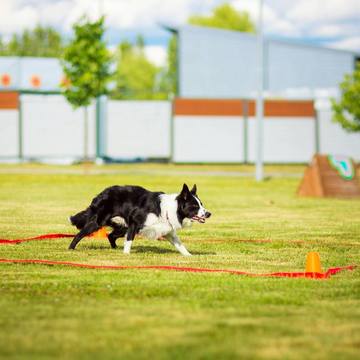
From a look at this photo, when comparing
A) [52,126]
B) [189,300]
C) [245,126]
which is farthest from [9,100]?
[189,300]

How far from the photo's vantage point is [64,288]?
31.4ft

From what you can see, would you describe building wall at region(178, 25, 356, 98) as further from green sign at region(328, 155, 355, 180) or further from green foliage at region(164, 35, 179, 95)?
green foliage at region(164, 35, 179, 95)

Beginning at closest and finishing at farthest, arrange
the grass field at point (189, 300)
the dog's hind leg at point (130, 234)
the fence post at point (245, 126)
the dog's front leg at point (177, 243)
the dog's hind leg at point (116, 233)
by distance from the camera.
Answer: the grass field at point (189, 300), the dog's hind leg at point (130, 234), the dog's front leg at point (177, 243), the dog's hind leg at point (116, 233), the fence post at point (245, 126)

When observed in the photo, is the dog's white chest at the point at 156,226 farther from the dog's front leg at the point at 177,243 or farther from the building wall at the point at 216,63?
the building wall at the point at 216,63

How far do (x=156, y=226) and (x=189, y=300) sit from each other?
342cm

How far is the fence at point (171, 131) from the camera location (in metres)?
51.4

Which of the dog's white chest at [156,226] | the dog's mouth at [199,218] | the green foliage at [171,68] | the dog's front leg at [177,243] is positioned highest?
the green foliage at [171,68]

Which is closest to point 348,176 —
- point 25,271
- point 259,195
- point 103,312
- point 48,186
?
point 259,195

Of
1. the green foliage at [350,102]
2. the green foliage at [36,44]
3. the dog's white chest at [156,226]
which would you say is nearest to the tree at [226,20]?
the green foliage at [36,44]

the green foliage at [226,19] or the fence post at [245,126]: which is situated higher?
the green foliage at [226,19]

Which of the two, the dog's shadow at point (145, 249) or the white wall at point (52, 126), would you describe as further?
the white wall at point (52, 126)

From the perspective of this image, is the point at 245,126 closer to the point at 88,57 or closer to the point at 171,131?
the point at 171,131

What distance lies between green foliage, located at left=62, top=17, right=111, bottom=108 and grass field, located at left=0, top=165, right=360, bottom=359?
790 inches

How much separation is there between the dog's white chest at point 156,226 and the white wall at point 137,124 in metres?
39.5
